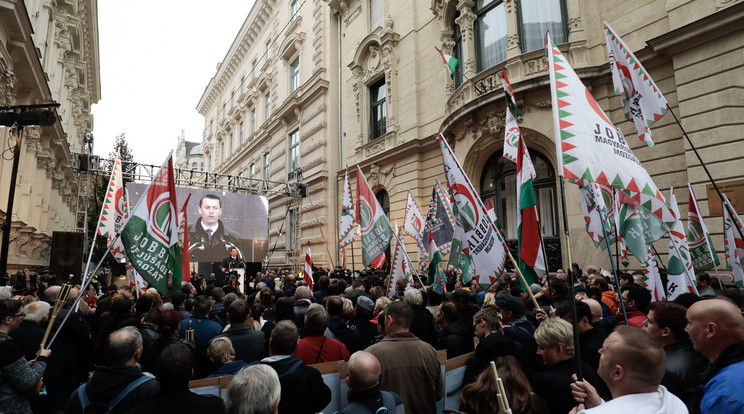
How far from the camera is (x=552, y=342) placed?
281cm

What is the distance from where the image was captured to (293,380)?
2768 millimetres

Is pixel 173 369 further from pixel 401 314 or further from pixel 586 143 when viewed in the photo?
pixel 586 143

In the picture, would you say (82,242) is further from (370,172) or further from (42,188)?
(370,172)

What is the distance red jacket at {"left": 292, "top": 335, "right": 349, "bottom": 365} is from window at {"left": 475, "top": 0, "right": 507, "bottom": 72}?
12.2 metres

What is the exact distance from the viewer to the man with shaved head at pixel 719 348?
184 centimetres

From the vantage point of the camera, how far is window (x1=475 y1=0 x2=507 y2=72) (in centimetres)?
1347

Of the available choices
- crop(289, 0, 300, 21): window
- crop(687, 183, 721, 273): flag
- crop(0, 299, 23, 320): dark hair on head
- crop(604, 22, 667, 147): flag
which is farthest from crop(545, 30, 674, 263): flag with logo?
crop(289, 0, 300, 21): window

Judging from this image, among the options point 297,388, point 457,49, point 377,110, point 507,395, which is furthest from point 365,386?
point 377,110

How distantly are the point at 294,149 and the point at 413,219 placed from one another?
17.4m

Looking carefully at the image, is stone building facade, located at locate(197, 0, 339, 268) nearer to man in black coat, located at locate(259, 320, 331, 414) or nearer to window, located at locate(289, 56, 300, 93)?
window, located at locate(289, 56, 300, 93)

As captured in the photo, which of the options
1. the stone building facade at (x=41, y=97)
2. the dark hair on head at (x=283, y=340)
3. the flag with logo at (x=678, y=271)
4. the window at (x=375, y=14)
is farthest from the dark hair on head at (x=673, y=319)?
the window at (x=375, y=14)

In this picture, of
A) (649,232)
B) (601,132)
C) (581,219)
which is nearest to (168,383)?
(601,132)

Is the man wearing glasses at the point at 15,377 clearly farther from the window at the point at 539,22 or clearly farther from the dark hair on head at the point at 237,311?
the window at the point at 539,22

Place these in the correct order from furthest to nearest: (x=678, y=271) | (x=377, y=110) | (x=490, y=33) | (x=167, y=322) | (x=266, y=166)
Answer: (x=266, y=166)
(x=377, y=110)
(x=490, y=33)
(x=678, y=271)
(x=167, y=322)
